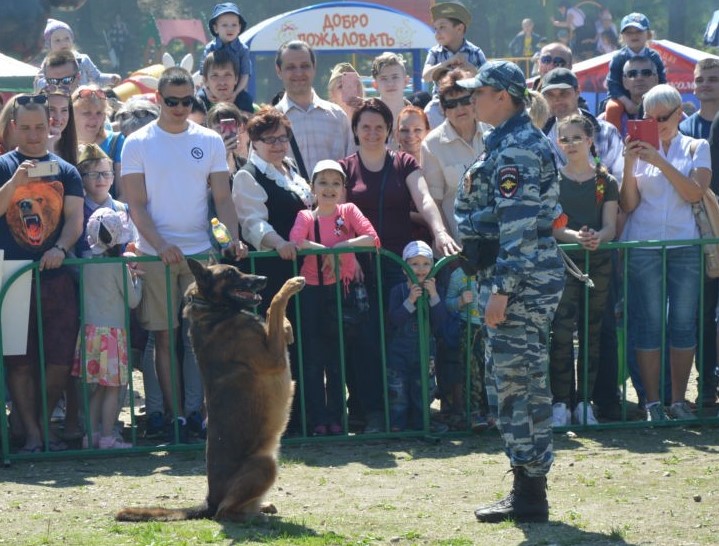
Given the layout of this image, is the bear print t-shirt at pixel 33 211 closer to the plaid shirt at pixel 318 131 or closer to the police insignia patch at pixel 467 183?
the plaid shirt at pixel 318 131

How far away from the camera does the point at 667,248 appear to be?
8344 millimetres

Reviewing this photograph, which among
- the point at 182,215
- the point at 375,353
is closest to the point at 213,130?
the point at 182,215

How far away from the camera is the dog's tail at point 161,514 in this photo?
602cm

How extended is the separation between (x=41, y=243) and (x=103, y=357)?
2.74 ft

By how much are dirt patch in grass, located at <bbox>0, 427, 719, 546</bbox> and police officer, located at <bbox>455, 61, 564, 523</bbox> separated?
0.34m

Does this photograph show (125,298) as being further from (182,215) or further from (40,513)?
(40,513)

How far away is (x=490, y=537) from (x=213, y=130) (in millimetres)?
3892

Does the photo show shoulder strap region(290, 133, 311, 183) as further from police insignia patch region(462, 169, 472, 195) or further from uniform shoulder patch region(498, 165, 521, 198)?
uniform shoulder patch region(498, 165, 521, 198)

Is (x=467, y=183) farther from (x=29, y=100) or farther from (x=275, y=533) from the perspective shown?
(x=29, y=100)

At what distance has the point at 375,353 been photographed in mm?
8250

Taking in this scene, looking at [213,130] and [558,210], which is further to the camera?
[213,130]

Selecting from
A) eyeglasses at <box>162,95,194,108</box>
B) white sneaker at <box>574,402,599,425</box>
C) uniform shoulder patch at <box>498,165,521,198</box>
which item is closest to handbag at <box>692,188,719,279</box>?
white sneaker at <box>574,402,599,425</box>

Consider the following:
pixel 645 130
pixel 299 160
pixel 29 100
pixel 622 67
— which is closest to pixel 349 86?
pixel 299 160

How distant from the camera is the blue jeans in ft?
27.3
